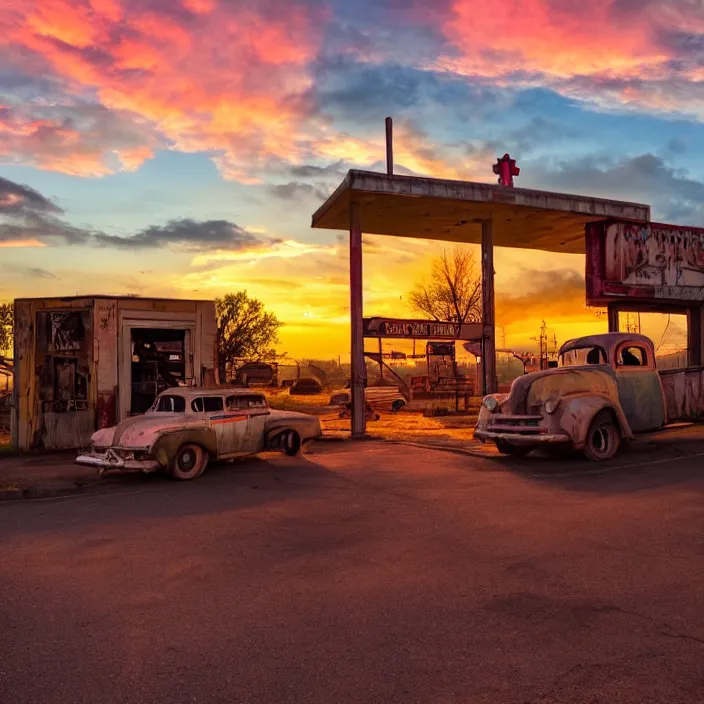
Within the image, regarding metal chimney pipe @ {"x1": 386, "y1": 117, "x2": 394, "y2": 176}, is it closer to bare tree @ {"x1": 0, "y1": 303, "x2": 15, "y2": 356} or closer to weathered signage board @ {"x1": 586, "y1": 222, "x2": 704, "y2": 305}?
weathered signage board @ {"x1": 586, "y1": 222, "x2": 704, "y2": 305}

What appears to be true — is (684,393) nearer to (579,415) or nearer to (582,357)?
(582,357)

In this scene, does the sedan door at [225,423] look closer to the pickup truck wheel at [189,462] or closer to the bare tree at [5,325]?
the pickup truck wheel at [189,462]

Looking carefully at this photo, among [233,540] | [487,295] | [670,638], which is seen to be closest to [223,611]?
[233,540]

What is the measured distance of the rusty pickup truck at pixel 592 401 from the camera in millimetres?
10945

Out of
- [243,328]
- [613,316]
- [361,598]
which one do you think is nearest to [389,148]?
[613,316]

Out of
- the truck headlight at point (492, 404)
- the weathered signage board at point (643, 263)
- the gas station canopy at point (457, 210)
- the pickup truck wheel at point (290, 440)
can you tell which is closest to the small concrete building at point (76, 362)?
the pickup truck wheel at point (290, 440)

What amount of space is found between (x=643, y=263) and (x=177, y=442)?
14479 millimetres

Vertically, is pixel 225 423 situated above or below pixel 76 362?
below

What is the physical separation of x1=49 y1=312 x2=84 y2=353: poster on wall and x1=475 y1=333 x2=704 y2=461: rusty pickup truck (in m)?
9.44

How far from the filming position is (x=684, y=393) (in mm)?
13148

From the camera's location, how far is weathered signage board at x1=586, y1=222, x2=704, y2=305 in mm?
18250

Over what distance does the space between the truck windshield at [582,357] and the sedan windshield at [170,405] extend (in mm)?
7302

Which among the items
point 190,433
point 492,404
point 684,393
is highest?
point 684,393

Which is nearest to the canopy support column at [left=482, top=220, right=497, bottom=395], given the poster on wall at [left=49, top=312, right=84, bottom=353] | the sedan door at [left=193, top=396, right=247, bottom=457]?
the sedan door at [left=193, top=396, right=247, bottom=457]
